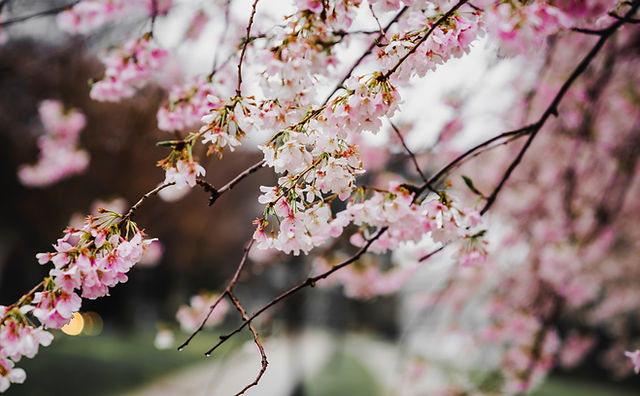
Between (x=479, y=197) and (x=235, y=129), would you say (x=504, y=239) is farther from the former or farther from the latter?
(x=235, y=129)

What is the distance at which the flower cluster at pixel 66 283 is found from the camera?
3.67 ft

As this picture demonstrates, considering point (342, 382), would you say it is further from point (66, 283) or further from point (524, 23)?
point (524, 23)

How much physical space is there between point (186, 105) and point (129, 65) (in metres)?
0.44

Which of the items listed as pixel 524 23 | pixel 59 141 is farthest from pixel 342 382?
pixel 524 23

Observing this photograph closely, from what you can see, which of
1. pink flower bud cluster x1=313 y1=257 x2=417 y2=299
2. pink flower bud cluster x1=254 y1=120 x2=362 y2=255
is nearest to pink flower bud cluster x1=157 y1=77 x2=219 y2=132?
pink flower bud cluster x1=254 y1=120 x2=362 y2=255

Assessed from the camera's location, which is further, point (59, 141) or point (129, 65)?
point (59, 141)

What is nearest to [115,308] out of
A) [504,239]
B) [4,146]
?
[4,146]

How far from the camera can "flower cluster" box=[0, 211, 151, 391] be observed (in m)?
1.12

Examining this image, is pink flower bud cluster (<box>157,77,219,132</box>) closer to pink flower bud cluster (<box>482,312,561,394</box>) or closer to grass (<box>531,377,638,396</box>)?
pink flower bud cluster (<box>482,312,561,394</box>)

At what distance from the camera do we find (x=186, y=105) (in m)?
1.83

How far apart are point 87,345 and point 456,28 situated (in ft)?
37.8

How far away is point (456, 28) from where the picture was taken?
1239 millimetres

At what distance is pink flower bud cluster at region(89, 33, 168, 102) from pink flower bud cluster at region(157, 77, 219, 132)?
28 cm

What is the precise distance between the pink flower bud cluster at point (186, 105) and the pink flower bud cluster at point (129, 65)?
28cm
